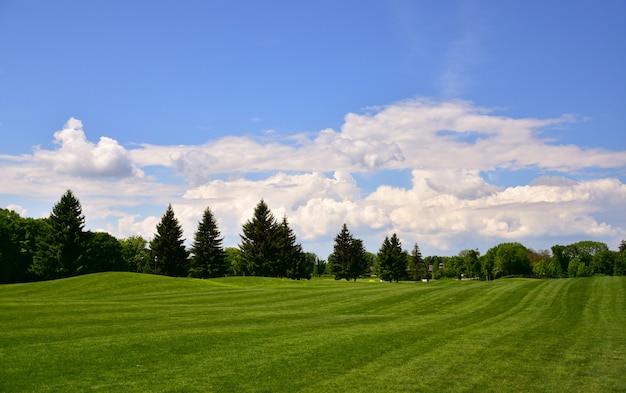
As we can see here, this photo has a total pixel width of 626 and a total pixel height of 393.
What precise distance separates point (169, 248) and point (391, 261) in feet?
153

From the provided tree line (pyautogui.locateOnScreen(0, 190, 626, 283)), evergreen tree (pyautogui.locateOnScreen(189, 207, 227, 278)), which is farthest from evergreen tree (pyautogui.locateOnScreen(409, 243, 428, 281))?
evergreen tree (pyautogui.locateOnScreen(189, 207, 227, 278))

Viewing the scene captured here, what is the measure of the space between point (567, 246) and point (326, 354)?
19285cm

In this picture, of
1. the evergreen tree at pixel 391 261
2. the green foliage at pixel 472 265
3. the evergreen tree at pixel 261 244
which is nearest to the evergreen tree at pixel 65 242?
the evergreen tree at pixel 261 244

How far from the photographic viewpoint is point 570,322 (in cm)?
2528

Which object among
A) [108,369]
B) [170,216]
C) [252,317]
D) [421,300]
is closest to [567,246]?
[170,216]

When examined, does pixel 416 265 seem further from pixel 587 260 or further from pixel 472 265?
pixel 587 260

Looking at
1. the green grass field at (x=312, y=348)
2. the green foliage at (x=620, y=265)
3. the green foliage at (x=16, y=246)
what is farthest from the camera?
the green foliage at (x=620, y=265)

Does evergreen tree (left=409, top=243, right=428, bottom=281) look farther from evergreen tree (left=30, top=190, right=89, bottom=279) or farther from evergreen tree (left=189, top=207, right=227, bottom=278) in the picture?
evergreen tree (left=30, top=190, right=89, bottom=279)

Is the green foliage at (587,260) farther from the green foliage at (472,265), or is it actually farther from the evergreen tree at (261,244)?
the evergreen tree at (261,244)

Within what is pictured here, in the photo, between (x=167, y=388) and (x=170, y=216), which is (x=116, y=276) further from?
(x=167, y=388)

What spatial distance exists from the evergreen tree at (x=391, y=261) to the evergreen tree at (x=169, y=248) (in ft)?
137

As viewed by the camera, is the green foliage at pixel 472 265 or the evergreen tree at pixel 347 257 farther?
the green foliage at pixel 472 265

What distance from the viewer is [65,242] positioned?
76750 millimetres

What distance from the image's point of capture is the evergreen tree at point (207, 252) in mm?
84812
